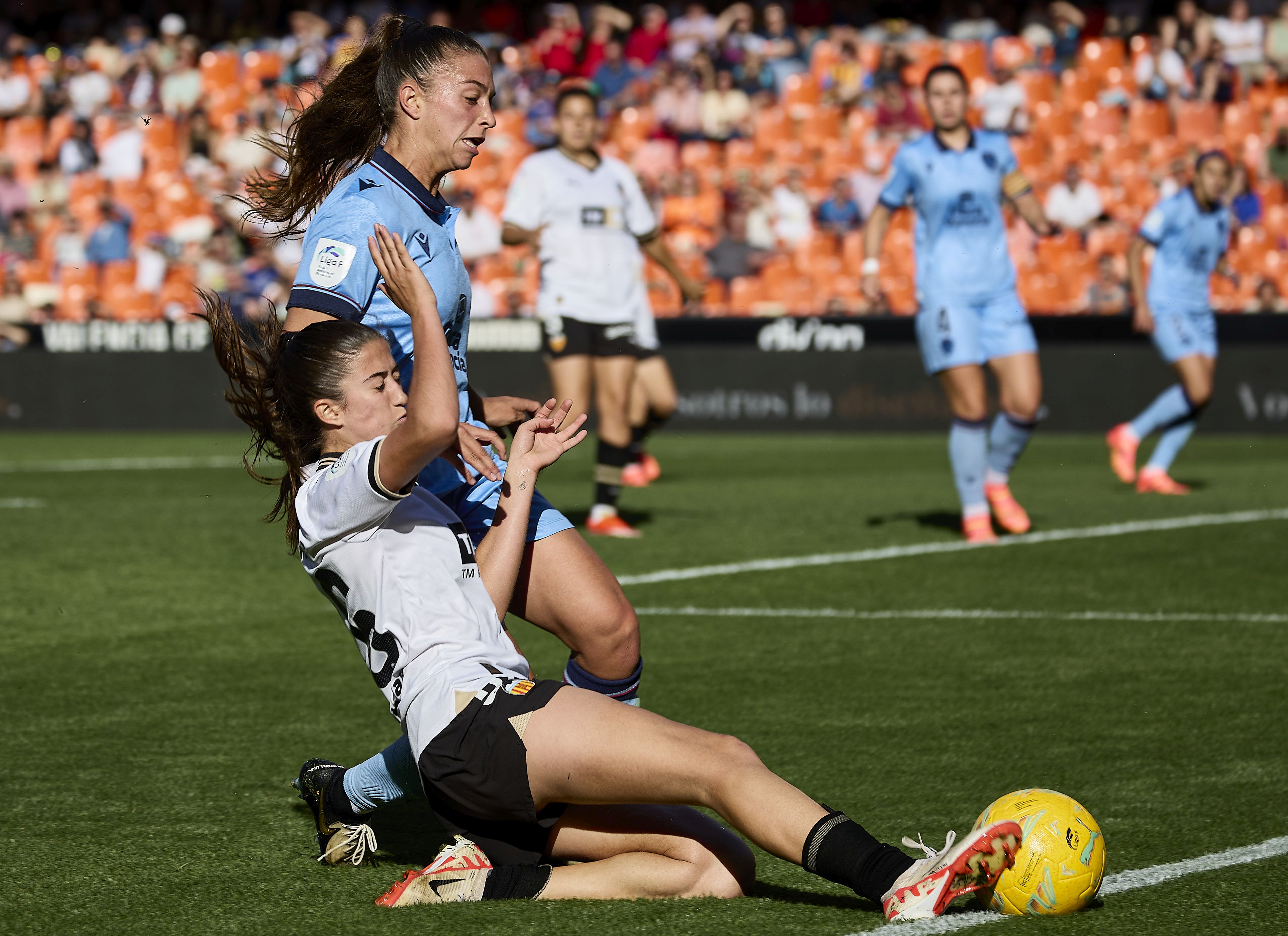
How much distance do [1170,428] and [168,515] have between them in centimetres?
699

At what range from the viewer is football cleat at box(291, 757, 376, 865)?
4047 mm

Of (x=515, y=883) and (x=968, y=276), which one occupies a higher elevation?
(x=968, y=276)

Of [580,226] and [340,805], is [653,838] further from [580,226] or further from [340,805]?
[580,226]

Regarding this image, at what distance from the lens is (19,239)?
23297 mm

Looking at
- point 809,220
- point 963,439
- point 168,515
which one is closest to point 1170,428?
point 963,439

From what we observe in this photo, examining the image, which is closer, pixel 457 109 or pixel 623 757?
pixel 623 757

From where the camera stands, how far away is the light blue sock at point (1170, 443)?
12.3m

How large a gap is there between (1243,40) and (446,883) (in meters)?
18.9

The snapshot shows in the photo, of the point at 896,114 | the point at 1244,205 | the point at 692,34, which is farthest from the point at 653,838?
the point at 692,34

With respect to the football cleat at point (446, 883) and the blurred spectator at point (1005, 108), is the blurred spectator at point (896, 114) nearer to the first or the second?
the blurred spectator at point (1005, 108)

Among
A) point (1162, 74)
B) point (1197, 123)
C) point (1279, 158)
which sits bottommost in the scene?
point (1279, 158)

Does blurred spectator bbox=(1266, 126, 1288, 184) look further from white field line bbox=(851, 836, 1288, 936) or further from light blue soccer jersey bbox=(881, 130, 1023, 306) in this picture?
white field line bbox=(851, 836, 1288, 936)

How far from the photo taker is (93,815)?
4469 millimetres

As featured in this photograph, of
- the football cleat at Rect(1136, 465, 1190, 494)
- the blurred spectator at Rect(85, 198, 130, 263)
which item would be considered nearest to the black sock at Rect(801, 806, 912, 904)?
the football cleat at Rect(1136, 465, 1190, 494)
